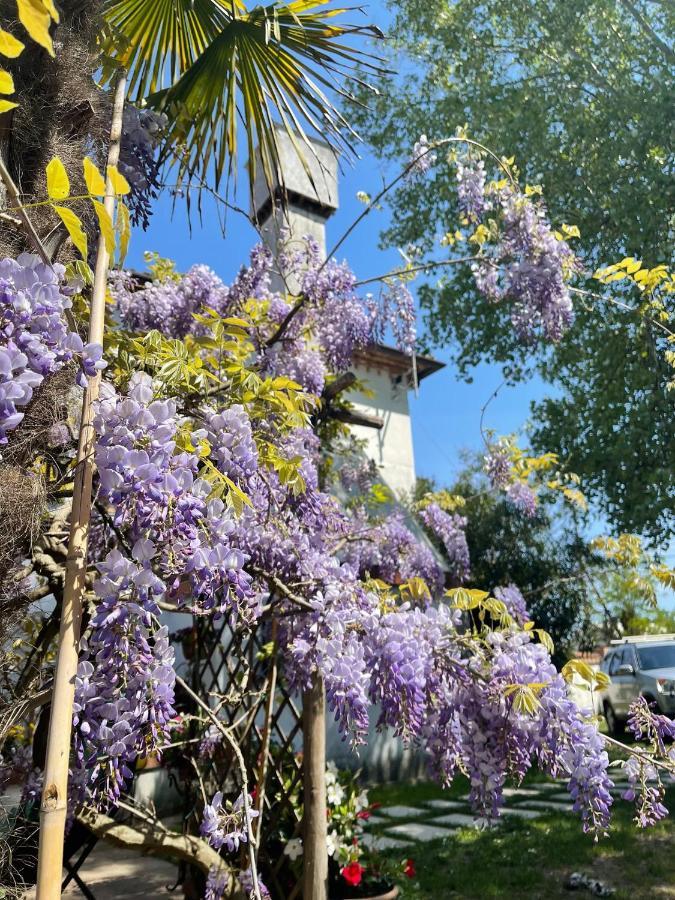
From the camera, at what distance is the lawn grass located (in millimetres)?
4043

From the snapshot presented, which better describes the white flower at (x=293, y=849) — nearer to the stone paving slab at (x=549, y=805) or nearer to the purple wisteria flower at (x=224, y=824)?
the purple wisteria flower at (x=224, y=824)

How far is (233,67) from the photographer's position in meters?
2.41

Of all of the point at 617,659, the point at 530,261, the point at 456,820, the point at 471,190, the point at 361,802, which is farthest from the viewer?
the point at 617,659

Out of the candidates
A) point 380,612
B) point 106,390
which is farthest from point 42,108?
point 380,612

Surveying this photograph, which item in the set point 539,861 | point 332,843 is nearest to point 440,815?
point 539,861

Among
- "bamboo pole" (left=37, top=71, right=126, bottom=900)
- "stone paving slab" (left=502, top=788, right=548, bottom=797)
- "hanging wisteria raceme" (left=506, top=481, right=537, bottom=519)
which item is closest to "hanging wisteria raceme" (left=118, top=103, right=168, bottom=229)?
"bamboo pole" (left=37, top=71, right=126, bottom=900)

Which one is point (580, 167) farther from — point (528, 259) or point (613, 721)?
point (613, 721)

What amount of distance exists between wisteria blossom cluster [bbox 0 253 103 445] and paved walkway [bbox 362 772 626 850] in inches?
196

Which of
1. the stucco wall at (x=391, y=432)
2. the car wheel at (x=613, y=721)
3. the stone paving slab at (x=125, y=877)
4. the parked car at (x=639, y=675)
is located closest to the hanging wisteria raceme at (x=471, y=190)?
the stone paving slab at (x=125, y=877)

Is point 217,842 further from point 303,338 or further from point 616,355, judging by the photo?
point 616,355

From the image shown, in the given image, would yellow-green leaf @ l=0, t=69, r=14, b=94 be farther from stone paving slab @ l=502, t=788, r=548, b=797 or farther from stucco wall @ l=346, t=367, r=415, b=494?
stucco wall @ l=346, t=367, r=415, b=494

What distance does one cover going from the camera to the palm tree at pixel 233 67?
7.64 feet

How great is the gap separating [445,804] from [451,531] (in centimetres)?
276

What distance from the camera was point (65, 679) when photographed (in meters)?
1.15
